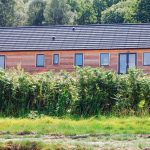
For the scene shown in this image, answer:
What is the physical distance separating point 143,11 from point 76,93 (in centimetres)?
4522

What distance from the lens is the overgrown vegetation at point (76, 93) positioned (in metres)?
19.8

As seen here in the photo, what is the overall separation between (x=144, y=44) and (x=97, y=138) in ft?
90.6

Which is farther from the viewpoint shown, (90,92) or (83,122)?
(90,92)

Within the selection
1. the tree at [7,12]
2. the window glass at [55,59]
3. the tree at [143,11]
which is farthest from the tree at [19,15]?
the window glass at [55,59]

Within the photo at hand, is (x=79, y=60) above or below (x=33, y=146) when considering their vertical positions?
above

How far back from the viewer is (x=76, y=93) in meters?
20.1

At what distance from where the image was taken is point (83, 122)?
17.6 m

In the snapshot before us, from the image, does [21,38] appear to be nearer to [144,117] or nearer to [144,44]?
[144,44]

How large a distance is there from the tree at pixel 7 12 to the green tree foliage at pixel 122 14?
11871 mm

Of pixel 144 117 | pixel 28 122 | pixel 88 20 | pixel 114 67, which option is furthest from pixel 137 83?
pixel 88 20

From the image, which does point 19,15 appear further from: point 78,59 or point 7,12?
point 78,59

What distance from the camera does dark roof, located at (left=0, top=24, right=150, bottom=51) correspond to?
40.7 meters

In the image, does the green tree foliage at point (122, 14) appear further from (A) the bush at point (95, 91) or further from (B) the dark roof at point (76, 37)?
(A) the bush at point (95, 91)

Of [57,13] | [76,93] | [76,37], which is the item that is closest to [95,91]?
[76,93]
